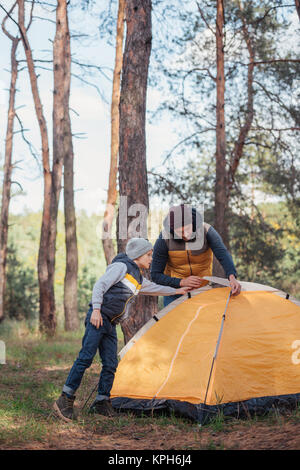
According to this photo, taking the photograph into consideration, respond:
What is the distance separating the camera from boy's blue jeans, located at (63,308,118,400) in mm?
4907

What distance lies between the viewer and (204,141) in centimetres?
1505

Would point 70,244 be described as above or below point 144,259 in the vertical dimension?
above

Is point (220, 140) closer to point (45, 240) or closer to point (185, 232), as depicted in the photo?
point (45, 240)

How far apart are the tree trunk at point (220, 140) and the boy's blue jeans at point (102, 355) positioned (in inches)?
327

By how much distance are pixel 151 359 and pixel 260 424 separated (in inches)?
51.8

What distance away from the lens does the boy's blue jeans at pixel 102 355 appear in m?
4.91

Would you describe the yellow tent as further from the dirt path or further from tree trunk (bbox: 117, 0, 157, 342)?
tree trunk (bbox: 117, 0, 157, 342)

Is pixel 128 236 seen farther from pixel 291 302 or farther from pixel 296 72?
pixel 296 72

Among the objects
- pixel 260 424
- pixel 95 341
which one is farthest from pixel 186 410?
pixel 95 341

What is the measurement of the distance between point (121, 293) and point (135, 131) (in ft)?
10.2

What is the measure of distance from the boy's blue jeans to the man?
97 cm

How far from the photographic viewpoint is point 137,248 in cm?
513
